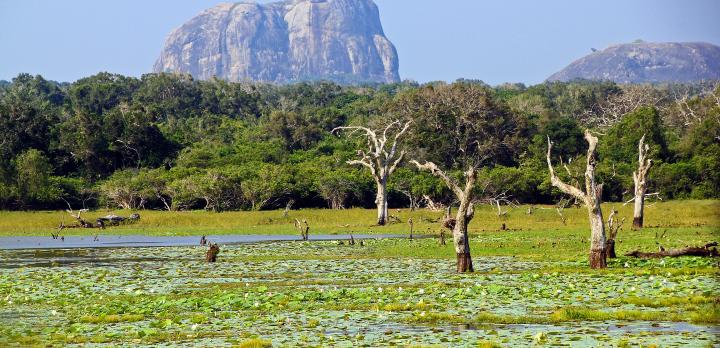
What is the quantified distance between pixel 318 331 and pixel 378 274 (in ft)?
37.2

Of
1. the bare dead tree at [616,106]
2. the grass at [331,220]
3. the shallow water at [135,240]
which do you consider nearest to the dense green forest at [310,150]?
the bare dead tree at [616,106]

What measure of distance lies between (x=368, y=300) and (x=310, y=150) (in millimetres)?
73987

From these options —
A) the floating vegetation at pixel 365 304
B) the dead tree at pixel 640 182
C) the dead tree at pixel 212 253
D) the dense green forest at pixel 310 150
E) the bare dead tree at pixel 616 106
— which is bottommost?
the floating vegetation at pixel 365 304

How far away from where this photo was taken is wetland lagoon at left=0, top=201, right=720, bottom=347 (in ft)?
66.5

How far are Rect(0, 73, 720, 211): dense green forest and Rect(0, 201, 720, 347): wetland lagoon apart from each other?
24.1 meters

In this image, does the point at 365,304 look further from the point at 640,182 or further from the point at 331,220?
the point at 331,220

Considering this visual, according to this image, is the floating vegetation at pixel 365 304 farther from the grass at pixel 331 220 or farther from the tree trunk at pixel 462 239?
the grass at pixel 331 220

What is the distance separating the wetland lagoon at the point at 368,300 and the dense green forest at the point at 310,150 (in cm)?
2407

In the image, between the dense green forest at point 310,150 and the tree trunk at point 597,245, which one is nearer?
the tree trunk at point 597,245

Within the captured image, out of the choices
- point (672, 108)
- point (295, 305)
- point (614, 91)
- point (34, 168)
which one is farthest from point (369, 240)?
point (614, 91)

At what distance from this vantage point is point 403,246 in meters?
45.2

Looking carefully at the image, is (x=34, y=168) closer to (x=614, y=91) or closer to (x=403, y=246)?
(x=403, y=246)

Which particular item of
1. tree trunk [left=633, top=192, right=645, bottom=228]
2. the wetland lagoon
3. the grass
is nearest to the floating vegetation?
the wetland lagoon

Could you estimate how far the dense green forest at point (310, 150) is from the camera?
77.8 meters
